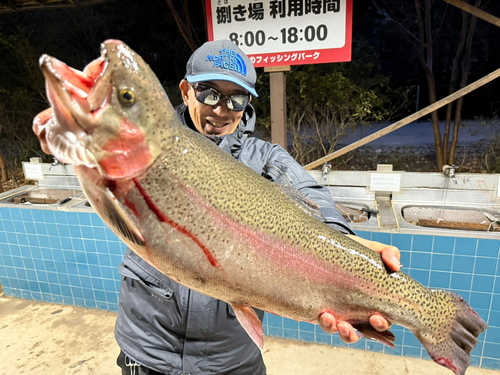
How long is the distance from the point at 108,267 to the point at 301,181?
3548mm

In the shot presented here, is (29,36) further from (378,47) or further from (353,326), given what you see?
(353,326)

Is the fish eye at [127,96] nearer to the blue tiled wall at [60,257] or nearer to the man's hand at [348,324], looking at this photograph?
the man's hand at [348,324]

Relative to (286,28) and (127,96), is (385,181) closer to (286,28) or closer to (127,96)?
(286,28)

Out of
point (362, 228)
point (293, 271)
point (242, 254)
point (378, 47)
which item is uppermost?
point (378, 47)

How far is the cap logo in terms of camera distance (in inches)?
76.4

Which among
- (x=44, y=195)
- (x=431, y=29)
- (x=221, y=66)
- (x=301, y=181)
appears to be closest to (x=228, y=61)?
(x=221, y=66)

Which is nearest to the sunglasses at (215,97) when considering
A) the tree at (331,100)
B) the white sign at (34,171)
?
the white sign at (34,171)

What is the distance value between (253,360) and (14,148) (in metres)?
9.26

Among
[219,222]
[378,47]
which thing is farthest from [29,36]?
[219,222]

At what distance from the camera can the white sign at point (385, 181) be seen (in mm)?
4371

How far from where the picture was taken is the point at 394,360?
390cm

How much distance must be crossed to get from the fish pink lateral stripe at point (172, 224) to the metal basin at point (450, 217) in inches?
134

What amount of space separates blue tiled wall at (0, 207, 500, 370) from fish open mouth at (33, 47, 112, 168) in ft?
10.4

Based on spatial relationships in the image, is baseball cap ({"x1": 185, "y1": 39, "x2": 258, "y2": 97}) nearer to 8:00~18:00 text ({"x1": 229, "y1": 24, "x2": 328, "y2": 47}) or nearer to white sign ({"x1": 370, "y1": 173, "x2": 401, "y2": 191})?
8:00~18:00 text ({"x1": 229, "y1": 24, "x2": 328, "y2": 47})
